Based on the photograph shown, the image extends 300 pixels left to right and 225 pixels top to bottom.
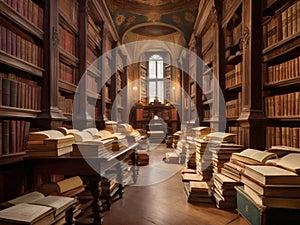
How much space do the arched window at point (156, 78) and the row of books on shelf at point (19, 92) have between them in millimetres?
11492

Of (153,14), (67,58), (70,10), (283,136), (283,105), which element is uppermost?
(153,14)

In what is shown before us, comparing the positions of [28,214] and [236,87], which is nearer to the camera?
[28,214]

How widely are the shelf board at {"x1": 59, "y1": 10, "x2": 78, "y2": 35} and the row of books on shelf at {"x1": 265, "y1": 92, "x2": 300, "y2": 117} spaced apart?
2.83m

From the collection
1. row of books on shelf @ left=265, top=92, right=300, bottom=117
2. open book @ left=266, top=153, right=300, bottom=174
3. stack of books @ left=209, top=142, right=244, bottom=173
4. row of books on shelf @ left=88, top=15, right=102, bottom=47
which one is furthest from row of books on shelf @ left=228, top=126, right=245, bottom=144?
row of books on shelf @ left=88, top=15, right=102, bottom=47

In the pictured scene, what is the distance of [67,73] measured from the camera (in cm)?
343

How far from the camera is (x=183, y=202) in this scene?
8.98ft

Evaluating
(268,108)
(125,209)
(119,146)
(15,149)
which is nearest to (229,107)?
(268,108)

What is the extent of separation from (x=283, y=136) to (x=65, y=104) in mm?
2778

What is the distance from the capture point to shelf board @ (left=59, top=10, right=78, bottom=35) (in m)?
3.15

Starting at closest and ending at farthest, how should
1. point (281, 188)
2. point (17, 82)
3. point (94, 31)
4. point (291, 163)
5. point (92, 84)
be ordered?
point (281, 188) → point (291, 163) → point (17, 82) → point (92, 84) → point (94, 31)

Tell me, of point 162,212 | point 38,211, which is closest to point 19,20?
point 38,211

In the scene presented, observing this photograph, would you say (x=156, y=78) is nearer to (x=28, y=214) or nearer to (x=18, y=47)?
(x=18, y=47)

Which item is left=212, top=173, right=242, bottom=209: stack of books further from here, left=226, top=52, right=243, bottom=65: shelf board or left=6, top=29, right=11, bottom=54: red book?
left=6, top=29, right=11, bottom=54: red book

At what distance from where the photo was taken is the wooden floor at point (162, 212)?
7.04 feet
